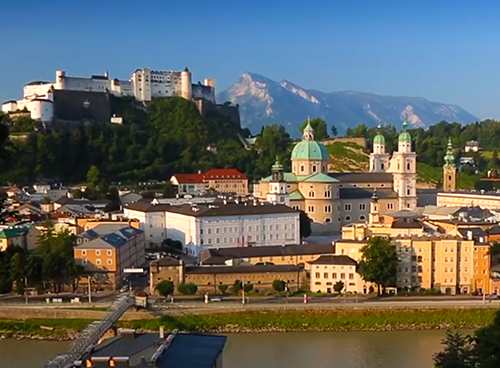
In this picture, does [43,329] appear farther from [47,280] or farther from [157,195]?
[157,195]

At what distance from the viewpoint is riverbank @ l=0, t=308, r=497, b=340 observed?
13.6m

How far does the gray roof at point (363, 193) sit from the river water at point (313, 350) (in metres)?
13.5

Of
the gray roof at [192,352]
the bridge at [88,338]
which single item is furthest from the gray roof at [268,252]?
the gray roof at [192,352]

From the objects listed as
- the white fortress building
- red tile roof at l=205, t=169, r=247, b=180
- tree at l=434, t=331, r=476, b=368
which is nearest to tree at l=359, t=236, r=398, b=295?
tree at l=434, t=331, r=476, b=368

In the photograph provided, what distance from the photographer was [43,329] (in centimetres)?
1374

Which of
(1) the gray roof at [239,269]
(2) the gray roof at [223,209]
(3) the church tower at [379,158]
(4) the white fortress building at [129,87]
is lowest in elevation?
(1) the gray roof at [239,269]

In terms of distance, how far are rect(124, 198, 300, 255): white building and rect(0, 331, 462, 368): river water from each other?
7.56 m

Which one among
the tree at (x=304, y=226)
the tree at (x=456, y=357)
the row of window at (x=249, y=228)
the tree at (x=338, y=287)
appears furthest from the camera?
the tree at (x=304, y=226)

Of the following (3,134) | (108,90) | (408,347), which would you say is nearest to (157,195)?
(108,90)

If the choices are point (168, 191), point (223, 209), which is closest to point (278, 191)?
point (223, 209)

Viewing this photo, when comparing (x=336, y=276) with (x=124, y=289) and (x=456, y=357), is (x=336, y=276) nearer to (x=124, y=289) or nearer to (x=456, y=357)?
(x=124, y=289)

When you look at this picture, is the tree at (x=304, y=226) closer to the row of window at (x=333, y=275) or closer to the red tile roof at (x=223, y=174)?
the row of window at (x=333, y=275)

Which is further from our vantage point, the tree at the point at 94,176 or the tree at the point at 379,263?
the tree at the point at 94,176

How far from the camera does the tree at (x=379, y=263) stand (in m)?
15.0
